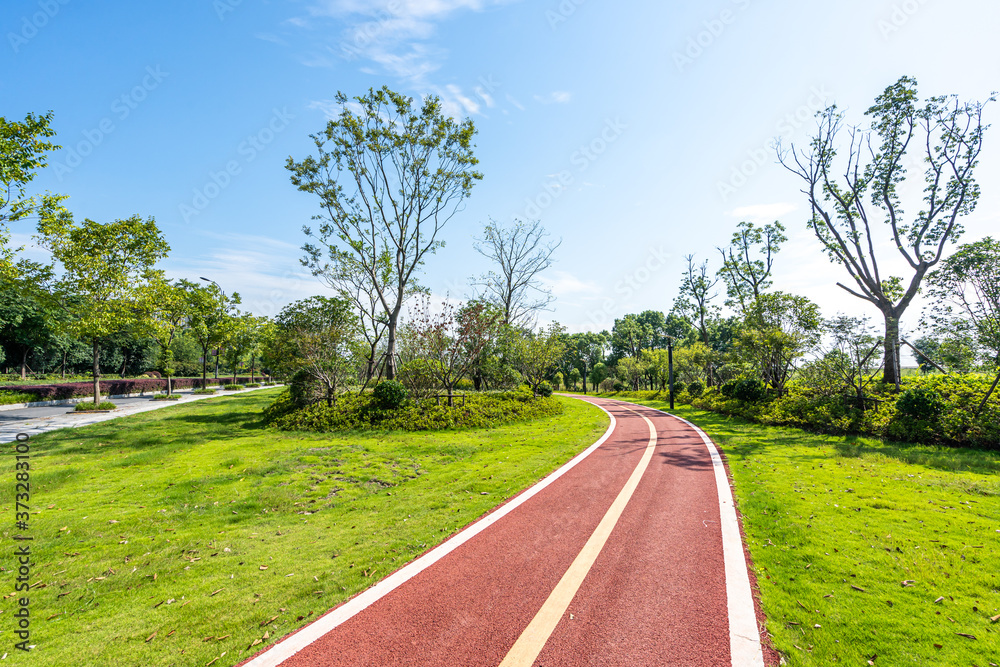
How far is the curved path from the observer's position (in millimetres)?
2982

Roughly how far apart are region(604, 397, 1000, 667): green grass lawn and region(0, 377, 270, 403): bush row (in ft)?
110

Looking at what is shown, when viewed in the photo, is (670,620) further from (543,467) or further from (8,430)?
(8,430)

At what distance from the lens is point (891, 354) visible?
16547 mm

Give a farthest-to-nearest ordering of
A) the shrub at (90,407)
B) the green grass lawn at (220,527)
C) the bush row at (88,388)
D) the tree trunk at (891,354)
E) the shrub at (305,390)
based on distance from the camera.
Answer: the bush row at (88,388) → the shrub at (90,407) → the tree trunk at (891,354) → the shrub at (305,390) → the green grass lawn at (220,527)

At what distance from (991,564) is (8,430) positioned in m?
24.3

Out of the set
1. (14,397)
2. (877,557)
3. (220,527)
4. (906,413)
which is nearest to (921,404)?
(906,413)

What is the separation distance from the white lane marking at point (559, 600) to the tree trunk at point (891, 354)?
18133 mm

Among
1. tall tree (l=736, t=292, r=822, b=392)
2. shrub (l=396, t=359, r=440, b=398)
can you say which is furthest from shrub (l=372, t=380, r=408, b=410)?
tall tree (l=736, t=292, r=822, b=392)

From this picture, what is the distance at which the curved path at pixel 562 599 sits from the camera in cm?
298

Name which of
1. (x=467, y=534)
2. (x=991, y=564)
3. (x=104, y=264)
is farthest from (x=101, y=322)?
(x=991, y=564)

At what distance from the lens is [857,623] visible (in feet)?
11.1

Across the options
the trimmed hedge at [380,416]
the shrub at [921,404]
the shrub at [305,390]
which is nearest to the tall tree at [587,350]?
the trimmed hedge at [380,416]

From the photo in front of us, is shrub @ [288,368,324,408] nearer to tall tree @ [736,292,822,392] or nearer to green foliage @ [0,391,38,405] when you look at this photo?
green foliage @ [0,391,38,405]

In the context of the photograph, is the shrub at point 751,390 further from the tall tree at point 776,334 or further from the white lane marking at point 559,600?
the white lane marking at point 559,600
